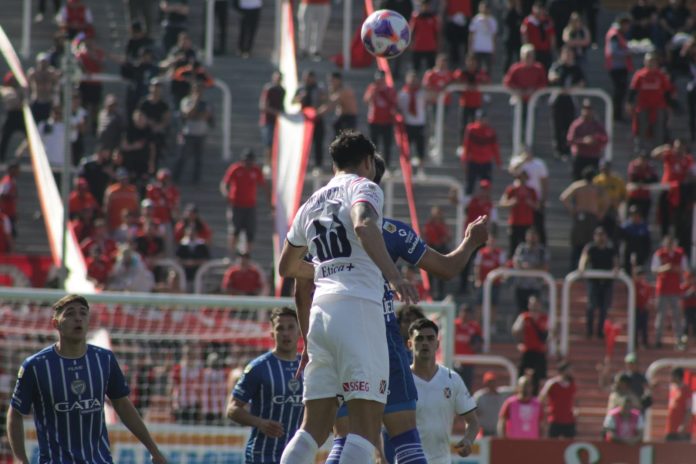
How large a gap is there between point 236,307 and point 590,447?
12.7 feet

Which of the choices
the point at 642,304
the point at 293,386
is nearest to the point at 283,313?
the point at 293,386

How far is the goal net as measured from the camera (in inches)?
591

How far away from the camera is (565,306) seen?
20.6 meters

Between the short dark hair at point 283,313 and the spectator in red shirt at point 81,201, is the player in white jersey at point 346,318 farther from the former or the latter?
the spectator in red shirt at point 81,201

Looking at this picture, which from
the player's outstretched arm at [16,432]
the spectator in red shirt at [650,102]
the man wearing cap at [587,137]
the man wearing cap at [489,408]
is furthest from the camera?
the spectator in red shirt at [650,102]

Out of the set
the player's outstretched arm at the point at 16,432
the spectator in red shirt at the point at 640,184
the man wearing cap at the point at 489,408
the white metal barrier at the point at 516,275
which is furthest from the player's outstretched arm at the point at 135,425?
the spectator in red shirt at the point at 640,184

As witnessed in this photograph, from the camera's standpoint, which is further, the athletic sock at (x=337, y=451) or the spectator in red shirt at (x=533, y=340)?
the spectator in red shirt at (x=533, y=340)

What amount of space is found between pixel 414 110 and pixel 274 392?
13.8 meters

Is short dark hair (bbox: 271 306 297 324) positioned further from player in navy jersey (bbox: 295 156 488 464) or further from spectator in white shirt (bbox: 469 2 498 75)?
spectator in white shirt (bbox: 469 2 498 75)

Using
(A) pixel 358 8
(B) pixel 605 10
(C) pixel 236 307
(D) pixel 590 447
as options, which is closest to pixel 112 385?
(C) pixel 236 307

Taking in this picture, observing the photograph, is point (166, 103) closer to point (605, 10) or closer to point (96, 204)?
point (96, 204)

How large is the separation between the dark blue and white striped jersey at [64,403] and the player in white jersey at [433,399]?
2056 mm

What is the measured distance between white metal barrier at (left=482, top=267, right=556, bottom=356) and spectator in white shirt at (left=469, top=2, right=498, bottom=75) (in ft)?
20.2

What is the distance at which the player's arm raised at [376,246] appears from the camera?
7.52 metres
